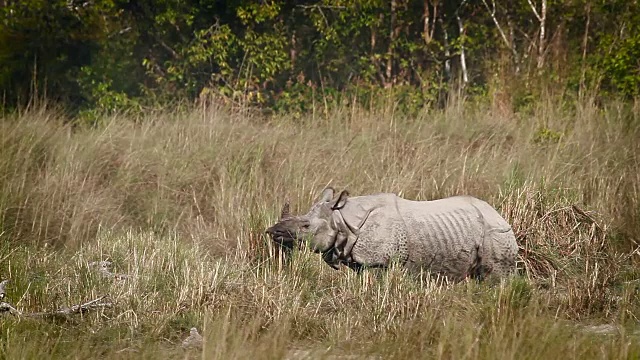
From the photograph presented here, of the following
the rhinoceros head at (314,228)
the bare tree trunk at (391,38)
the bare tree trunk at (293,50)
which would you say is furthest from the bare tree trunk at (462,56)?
the rhinoceros head at (314,228)

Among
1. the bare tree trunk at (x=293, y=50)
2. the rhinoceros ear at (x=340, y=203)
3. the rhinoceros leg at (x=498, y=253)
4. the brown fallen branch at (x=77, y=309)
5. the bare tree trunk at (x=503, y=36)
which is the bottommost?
the brown fallen branch at (x=77, y=309)

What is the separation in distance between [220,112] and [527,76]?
4141 mm

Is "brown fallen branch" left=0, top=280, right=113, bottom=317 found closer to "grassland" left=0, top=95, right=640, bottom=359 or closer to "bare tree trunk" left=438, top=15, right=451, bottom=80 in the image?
"grassland" left=0, top=95, right=640, bottom=359

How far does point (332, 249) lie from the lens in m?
6.97

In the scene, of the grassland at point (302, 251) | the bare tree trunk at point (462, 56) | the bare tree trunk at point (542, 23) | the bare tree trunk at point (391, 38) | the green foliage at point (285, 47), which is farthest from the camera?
the bare tree trunk at point (391, 38)

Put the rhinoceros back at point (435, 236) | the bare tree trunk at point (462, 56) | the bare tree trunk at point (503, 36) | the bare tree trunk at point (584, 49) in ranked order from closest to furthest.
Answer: the rhinoceros back at point (435, 236), the bare tree trunk at point (584, 49), the bare tree trunk at point (503, 36), the bare tree trunk at point (462, 56)

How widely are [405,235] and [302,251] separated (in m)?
0.72

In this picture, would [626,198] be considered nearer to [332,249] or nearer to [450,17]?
[332,249]

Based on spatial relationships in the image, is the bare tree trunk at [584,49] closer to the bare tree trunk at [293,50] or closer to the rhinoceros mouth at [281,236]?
the bare tree trunk at [293,50]

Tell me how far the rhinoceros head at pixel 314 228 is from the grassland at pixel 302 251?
170 mm

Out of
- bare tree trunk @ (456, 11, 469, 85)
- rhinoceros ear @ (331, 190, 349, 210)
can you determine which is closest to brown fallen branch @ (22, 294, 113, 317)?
rhinoceros ear @ (331, 190, 349, 210)

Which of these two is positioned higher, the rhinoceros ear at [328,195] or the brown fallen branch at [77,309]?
the rhinoceros ear at [328,195]

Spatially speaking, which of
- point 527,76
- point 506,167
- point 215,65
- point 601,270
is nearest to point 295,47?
point 215,65

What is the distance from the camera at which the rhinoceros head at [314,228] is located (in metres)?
6.89
